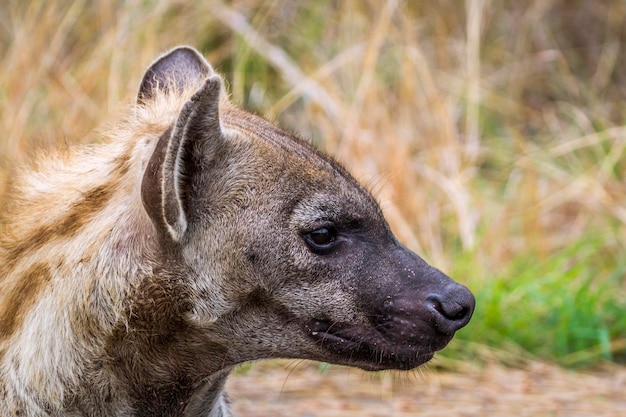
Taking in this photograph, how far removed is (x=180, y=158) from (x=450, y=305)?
3.03 feet

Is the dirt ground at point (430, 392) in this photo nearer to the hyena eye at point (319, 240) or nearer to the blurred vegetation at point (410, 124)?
the blurred vegetation at point (410, 124)

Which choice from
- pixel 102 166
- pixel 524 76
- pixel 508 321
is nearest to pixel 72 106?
pixel 508 321

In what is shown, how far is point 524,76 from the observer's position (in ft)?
31.7

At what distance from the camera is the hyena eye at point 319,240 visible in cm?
326

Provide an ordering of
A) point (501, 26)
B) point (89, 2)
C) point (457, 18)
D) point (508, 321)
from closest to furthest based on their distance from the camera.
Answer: point (508, 321), point (89, 2), point (457, 18), point (501, 26)

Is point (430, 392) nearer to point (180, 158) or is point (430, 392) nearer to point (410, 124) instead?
point (410, 124)

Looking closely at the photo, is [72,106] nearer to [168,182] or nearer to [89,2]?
[89,2]

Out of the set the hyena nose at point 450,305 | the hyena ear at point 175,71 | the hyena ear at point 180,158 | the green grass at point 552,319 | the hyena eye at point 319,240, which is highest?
the green grass at point 552,319

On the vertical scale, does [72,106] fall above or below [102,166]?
above

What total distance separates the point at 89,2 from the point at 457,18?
2920 millimetres

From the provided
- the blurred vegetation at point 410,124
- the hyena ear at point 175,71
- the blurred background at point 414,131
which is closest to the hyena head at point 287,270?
the hyena ear at point 175,71

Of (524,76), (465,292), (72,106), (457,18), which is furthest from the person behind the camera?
(524,76)

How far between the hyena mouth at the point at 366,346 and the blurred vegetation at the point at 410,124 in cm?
256

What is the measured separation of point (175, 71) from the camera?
393 cm
